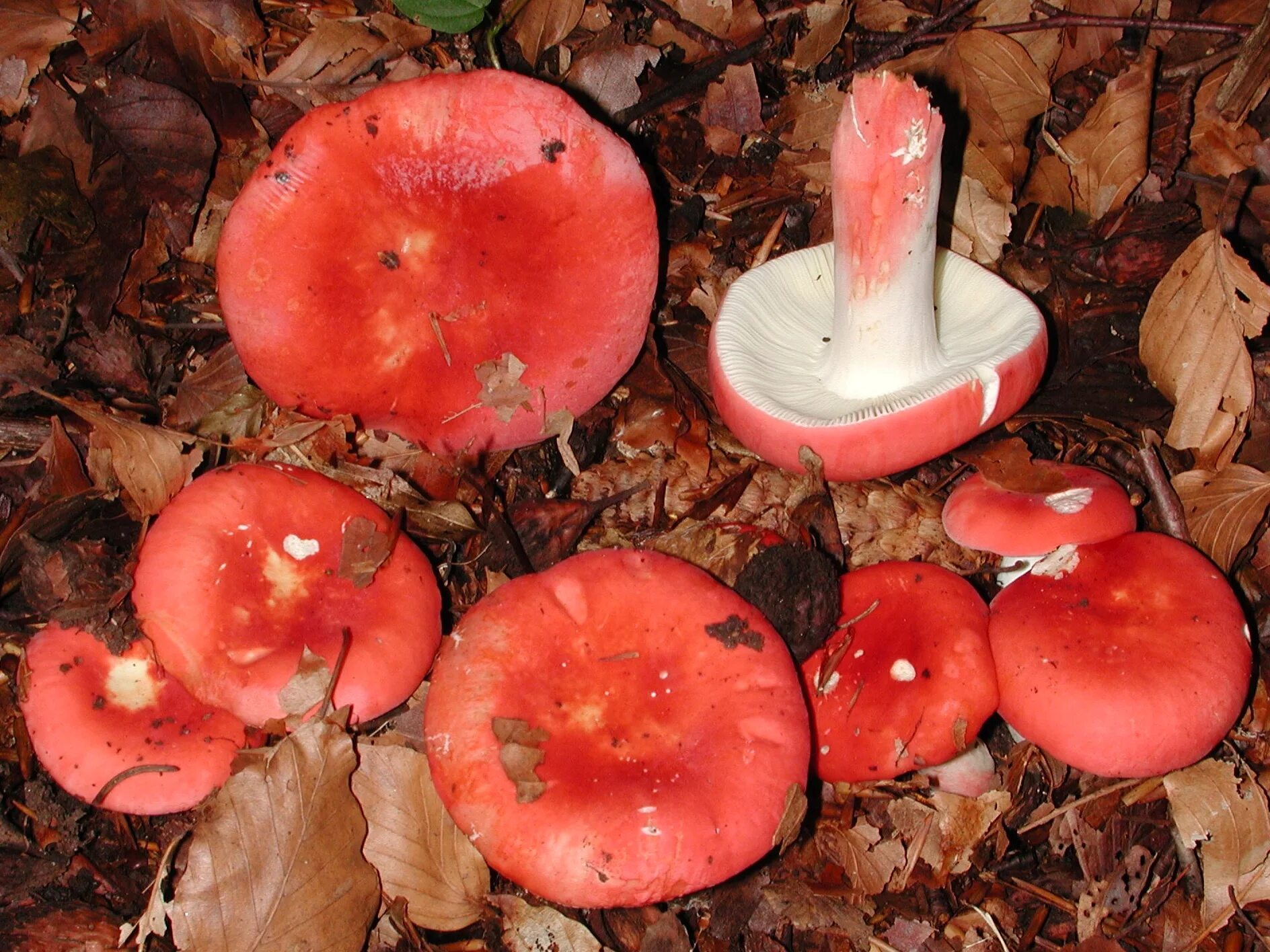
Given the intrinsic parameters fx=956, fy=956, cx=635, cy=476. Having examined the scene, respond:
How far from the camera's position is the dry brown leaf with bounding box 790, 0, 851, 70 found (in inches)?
149

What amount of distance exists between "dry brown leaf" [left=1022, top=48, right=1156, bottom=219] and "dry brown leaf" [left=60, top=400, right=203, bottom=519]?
10.5ft

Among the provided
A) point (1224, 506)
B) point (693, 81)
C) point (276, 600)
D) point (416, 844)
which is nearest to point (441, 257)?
point (276, 600)

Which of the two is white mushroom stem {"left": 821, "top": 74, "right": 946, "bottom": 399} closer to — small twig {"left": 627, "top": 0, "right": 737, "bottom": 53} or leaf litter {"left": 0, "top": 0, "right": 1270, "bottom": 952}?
leaf litter {"left": 0, "top": 0, "right": 1270, "bottom": 952}

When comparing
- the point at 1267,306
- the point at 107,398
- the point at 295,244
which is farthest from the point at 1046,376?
the point at 107,398

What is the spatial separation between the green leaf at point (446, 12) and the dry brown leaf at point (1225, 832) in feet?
11.4

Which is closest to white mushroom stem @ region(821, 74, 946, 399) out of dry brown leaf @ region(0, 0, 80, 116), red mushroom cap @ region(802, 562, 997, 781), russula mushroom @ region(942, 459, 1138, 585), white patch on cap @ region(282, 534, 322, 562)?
russula mushroom @ region(942, 459, 1138, 585)

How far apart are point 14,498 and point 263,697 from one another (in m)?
1.26

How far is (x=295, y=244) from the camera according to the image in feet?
9.07

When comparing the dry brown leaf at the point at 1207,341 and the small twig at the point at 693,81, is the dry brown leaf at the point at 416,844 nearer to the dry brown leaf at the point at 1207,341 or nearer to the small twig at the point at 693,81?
the small twig at the point at 693,81

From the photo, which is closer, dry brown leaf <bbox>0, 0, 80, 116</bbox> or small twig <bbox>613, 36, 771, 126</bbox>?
dry brown leaf <bbox>0, 0, 80, 116</bbox>

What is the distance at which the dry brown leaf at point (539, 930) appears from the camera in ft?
9.13

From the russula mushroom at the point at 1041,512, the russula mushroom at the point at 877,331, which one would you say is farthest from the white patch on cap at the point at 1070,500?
the russula mushroom at the point at 877,331

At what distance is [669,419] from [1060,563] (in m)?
1.34

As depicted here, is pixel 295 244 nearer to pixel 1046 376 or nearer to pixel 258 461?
pixel 258 461
